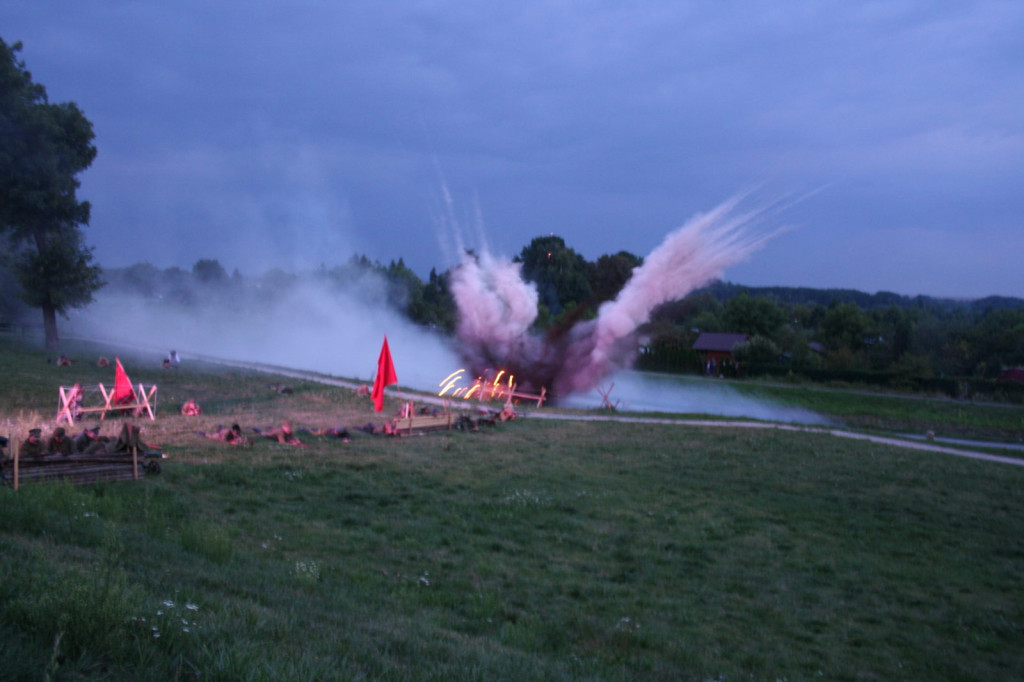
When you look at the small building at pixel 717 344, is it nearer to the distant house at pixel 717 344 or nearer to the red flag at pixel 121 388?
the distant house at pixel 717 344

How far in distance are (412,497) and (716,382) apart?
38.2m

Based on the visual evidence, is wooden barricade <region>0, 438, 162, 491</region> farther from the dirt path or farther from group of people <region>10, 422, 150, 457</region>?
the dirt path

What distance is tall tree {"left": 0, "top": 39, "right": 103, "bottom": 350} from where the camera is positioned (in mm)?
36062

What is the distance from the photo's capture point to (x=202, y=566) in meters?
7.42

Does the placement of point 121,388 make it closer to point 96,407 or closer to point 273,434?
point 96,407

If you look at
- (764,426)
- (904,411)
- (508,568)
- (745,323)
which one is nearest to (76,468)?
(508,568)

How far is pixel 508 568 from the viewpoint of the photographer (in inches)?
365

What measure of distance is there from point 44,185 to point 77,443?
1282 inches

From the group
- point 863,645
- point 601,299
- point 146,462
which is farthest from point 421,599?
point 601,299

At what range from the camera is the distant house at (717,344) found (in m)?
61.8

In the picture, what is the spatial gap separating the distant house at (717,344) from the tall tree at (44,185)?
1860 inches

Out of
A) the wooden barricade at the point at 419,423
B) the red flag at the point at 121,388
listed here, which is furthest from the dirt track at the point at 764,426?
the red flag at the point at 121,388

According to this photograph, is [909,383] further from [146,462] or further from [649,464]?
[146,462]

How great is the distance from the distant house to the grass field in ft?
145
